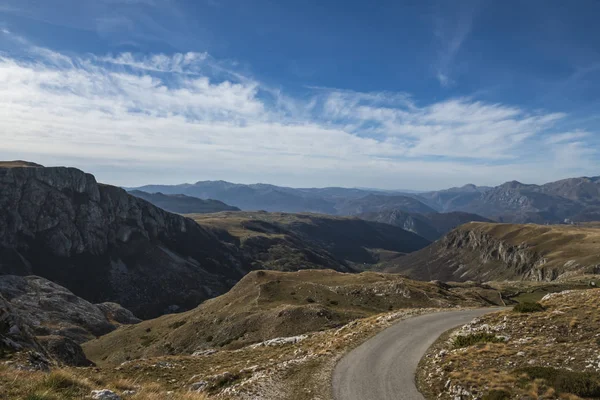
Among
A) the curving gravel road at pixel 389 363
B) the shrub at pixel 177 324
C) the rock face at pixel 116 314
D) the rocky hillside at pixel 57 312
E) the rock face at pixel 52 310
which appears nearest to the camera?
the curving gravel road at pixel 389 363

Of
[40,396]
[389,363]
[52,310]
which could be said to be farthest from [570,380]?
[52,310]

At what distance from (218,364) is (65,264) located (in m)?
183

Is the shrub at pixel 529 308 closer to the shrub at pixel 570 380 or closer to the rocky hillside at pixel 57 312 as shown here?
the shrub at pixel 570 380

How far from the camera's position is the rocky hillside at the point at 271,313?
1981 inches

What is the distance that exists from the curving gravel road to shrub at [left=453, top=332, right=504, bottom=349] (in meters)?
2.43

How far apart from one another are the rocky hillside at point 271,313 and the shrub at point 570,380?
99.6 feet

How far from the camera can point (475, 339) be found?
1065 inches

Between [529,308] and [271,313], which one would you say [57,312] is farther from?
[529,308]

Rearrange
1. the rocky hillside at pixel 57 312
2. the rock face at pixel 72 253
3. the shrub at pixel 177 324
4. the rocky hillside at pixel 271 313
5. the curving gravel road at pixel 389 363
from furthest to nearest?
the rock face at pixel 72 253 → the rocky hillside at pixel 57 312 → the shrub at pixel 177 324 → the rocky hillside at pixel 271 313 → the curving gravel road at pixel 389 363

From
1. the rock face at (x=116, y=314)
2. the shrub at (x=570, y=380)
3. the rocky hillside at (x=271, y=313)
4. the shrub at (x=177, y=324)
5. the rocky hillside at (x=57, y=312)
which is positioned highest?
the shrub at (x=570, y=380)

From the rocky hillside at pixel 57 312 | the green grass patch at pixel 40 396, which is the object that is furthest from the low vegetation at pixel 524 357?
the rocky hillside at pixel 57 312

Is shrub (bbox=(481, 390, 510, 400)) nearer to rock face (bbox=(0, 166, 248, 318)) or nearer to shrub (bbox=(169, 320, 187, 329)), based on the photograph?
shrub (bbox=(169, 320, 187, 329))

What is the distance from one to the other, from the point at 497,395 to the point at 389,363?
8.85 m

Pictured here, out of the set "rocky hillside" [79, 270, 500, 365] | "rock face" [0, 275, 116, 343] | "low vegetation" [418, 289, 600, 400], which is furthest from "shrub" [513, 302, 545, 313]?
"rock face" [0, 275, 116, 343]
